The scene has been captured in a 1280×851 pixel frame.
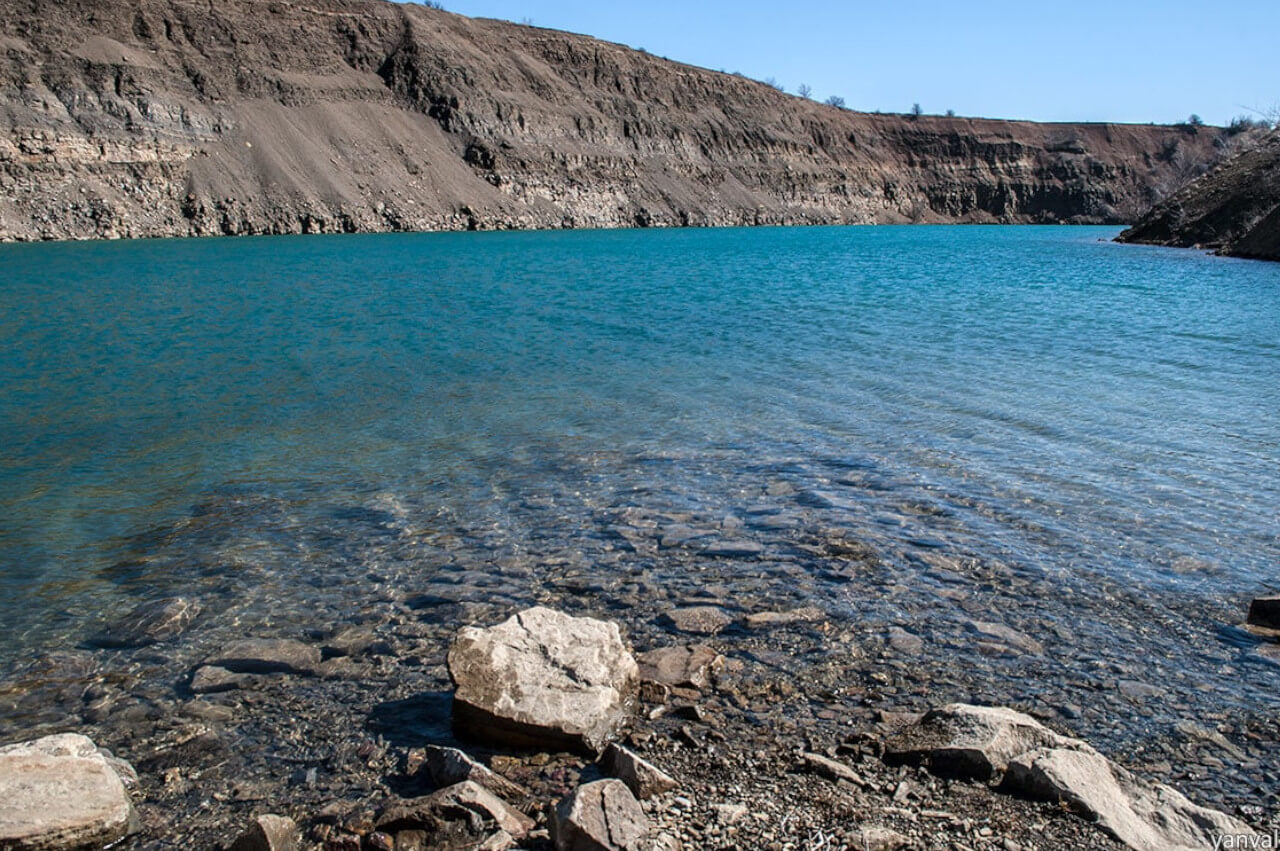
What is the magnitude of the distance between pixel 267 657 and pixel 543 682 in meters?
1.96

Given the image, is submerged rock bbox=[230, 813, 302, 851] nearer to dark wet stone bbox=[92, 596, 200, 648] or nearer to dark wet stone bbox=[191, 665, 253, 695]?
dark wet stone bbox=[191, 665, 253, 695]

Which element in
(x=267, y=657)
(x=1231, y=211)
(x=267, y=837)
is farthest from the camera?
(x=1231, y=211)

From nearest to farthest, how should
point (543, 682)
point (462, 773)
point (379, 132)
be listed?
point (462, 773), point (543, 682), point (379, 132)

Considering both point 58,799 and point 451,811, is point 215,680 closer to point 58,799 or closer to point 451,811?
point 58,799

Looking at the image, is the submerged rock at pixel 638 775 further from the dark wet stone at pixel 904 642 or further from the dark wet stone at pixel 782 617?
the dark wet stone at pixel 904 642

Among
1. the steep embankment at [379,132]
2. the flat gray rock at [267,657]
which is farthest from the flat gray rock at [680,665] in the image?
the steep embankment at [379,132]

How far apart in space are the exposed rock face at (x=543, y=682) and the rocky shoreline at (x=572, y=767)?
1 centimetres

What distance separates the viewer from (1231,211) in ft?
145

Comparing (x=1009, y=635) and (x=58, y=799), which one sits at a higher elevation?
(x=1009, y=635)

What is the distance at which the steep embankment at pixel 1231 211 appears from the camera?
38594 mm

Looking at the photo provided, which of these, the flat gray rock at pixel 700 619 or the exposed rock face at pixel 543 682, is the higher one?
the exposed rock face at pixel 543 682

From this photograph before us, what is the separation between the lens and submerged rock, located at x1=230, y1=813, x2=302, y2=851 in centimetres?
359

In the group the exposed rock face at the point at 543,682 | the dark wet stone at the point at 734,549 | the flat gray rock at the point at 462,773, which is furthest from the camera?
the dark wet stone at the point at 734,549

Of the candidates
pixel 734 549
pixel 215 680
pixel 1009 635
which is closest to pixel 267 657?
pixel 215 680
